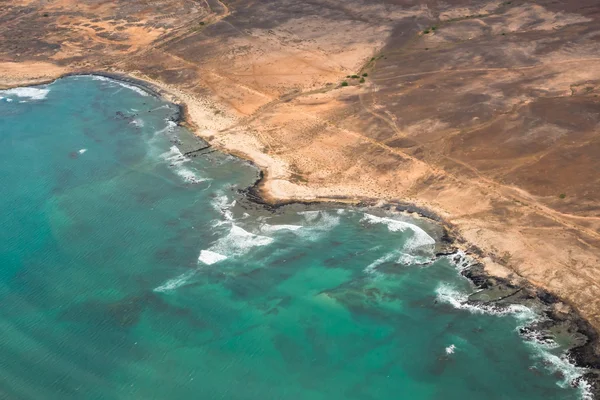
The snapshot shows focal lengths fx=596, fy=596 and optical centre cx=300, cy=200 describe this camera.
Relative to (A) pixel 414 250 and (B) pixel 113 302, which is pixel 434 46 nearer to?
(A) pixel 414 250

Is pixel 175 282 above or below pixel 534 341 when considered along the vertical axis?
above

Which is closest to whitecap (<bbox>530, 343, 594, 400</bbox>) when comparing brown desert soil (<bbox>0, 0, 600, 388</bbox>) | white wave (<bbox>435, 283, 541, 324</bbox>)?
brown desert soil (<bbox>0, 0, 600, 388</bbox>)

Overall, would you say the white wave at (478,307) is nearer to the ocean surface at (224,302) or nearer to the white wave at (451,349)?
the ocean surface at (224,302)

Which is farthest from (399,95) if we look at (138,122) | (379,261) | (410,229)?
(138,122)

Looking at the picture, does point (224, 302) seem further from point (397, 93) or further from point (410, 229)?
point (397, 93)

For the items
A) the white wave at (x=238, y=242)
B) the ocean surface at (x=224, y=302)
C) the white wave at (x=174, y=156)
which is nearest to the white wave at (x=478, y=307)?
the ocean surface at (x=224, y=302)

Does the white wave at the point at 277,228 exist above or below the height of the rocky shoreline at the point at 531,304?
above
